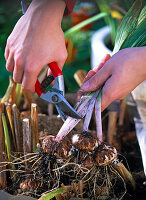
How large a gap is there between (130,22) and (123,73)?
0.73 ft

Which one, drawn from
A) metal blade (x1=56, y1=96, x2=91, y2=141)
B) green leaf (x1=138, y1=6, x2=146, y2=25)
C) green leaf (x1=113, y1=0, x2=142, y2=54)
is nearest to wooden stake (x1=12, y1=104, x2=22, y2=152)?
metal blade (x1=56, y1=96, x2=91, y2=141)

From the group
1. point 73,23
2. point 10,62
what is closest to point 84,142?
point 10,62

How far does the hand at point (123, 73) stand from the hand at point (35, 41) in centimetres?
16

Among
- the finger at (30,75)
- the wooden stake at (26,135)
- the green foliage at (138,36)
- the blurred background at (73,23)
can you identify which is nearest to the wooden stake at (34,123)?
the wooden stake at (26,135)

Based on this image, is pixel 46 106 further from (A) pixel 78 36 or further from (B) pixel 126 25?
(A) pixel 78 36

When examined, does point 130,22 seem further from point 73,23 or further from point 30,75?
point 73,23

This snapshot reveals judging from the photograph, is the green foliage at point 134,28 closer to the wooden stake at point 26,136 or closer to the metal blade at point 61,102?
the metal blade at point 61,102

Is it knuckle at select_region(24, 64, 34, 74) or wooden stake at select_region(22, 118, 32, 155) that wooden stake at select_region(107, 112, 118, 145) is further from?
knuckle at select_region(24, 64, 34, 74)

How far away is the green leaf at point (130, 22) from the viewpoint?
0.81 metres

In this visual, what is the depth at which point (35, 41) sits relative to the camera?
627 millimetres

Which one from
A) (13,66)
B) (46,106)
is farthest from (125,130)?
(13,66)

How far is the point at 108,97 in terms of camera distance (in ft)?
2.47

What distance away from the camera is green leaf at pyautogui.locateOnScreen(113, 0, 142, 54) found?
81cm

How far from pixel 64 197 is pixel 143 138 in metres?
0.34
